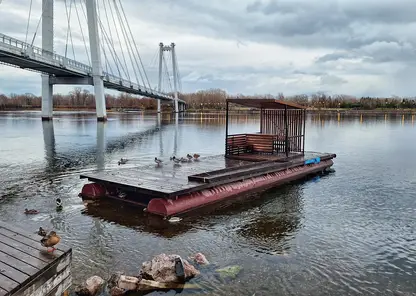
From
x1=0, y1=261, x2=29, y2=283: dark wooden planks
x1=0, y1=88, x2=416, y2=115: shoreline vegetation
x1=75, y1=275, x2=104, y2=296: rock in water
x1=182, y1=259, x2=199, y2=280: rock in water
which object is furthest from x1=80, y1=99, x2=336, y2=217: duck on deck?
x1=0, y1=88, x2=416, y2=115: shoreline vegetation

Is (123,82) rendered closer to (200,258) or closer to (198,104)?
(200,258)

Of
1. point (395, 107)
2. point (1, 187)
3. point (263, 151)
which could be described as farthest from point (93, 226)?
point (395, 107)

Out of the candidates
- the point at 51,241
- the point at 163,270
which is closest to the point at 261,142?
the point at 163,270

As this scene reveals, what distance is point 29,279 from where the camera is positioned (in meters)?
4.95

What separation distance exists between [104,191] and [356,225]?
8073mm

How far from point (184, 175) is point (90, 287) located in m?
7.22

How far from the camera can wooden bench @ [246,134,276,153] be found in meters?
19.1

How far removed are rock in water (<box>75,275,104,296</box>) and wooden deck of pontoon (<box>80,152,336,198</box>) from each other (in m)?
4.18

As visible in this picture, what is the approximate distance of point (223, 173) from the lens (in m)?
13.7

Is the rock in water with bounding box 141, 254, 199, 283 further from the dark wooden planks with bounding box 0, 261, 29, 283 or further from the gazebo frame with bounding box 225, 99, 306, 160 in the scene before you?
the gazebo frame with bounding box 225, 99, 306, 160

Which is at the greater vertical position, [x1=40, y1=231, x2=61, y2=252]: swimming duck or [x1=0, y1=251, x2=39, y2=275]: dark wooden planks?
[x1=40, y1=231, x2=61, y2=252]: swimming duck

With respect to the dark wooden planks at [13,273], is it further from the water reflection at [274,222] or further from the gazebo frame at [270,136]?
the gazebo frame at [270,136]

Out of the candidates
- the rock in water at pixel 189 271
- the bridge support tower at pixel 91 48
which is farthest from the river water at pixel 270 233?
the bridge support tower at pixel 91 48

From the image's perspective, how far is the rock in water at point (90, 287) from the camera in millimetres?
6250
